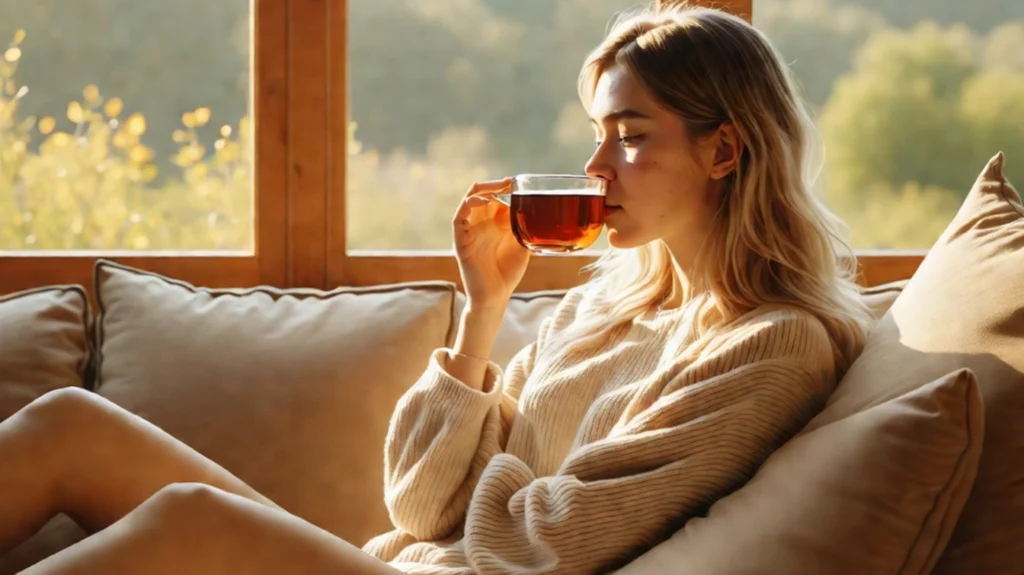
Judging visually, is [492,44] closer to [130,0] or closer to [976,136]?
[130,0]

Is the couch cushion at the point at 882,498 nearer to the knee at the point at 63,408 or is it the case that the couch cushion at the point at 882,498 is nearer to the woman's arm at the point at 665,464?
the woman's arm at the point at 665,464

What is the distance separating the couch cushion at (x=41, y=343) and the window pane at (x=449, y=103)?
612mm

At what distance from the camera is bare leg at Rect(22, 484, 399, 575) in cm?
130

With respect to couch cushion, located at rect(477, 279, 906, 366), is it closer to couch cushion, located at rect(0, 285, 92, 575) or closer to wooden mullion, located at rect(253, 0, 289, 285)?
wooden mullion, located at rect(253, 0, 289, 285)

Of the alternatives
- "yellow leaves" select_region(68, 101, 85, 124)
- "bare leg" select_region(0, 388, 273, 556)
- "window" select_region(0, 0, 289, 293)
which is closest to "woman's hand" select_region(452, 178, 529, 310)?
"bare leg" select_region(0, 388, 273, 556)

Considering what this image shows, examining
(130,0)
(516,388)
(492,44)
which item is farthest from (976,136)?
(130,0)

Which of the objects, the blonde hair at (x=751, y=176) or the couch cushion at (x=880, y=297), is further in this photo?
the couch cushion at (x=880, y=297)

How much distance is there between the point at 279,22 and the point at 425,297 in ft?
2.34

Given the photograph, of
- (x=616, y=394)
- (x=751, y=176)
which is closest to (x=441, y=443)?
(x=616, y=394)

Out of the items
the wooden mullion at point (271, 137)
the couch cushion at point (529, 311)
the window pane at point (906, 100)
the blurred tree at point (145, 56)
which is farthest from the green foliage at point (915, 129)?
the blurred tree at point (145, 56)

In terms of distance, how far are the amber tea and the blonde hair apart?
190 millimetres

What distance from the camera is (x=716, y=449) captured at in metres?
1.49

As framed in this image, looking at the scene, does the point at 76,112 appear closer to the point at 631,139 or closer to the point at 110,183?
the point at 110,183

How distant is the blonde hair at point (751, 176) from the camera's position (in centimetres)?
166
